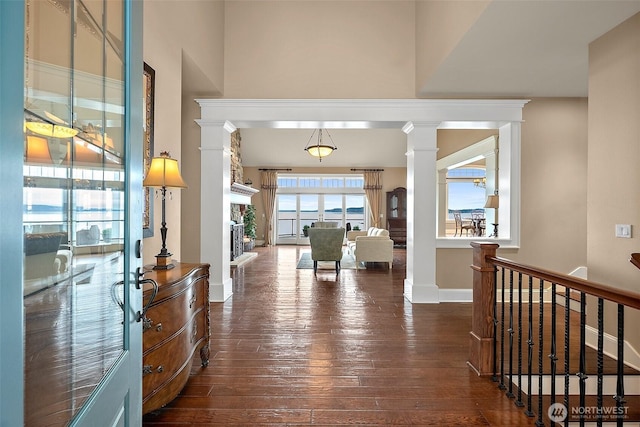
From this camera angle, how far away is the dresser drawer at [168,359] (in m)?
1.99

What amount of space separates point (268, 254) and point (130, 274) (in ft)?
31.9

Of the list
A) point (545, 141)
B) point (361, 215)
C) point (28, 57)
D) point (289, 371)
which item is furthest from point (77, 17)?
point (361, 215)

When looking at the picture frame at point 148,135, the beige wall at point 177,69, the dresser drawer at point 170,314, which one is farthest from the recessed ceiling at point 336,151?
the dresser drawer at point 170,314

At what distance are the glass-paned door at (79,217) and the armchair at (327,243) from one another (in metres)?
6.15

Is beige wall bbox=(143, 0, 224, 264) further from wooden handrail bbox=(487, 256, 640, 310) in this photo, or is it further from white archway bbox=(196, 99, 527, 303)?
wooden handrail bbox=(487, 256, 640, 310)

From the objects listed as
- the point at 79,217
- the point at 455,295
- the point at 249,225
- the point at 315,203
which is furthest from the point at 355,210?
the point at 79,217

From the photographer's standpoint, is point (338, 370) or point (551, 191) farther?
point (551, 191)

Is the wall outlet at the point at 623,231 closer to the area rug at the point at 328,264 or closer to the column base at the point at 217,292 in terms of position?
the column base at the point at 217,292

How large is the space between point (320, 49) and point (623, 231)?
12.9 feet

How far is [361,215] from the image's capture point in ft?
46.1

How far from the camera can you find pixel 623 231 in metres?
3.25

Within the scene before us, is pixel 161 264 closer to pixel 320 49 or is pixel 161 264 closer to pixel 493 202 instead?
pixel 320 49

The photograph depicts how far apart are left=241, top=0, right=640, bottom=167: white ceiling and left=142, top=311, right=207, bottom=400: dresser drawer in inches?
127

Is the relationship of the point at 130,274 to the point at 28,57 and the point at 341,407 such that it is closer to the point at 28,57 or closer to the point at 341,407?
the point at 28,57
